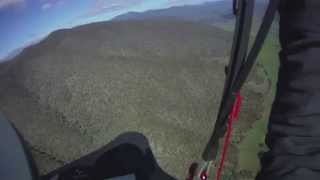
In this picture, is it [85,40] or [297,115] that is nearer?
[297,115]

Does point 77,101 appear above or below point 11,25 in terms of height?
below

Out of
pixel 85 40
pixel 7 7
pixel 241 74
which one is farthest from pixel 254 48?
pixel 85 40

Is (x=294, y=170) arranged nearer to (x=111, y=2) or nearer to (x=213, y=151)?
(x=213, y=151)
